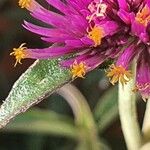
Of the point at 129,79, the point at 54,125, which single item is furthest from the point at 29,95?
the point at 54,125

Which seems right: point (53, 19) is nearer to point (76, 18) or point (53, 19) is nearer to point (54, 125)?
point (76, 18)

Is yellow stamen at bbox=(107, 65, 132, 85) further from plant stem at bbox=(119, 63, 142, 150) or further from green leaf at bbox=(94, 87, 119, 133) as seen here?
green leaf at bbox=(94, 87, 119, 133)

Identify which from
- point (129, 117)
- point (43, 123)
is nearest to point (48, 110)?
point (43, 123)

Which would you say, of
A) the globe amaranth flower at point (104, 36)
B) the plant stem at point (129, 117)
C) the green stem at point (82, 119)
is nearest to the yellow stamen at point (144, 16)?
the globe amaranth flower at point (104, 36)

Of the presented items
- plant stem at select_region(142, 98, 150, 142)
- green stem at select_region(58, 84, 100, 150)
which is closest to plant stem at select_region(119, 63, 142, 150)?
plant stem at select_region(142, 98, 150, 142)

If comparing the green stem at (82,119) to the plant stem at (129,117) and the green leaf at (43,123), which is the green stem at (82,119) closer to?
the green leaf at (43,123)

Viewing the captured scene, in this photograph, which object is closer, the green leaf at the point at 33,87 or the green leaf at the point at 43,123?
the green leaf at the point at 33,87

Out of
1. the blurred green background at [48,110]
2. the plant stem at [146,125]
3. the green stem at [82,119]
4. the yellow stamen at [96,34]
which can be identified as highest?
the blurred green background at [48,110]

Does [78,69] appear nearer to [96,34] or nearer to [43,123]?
[96,34]
